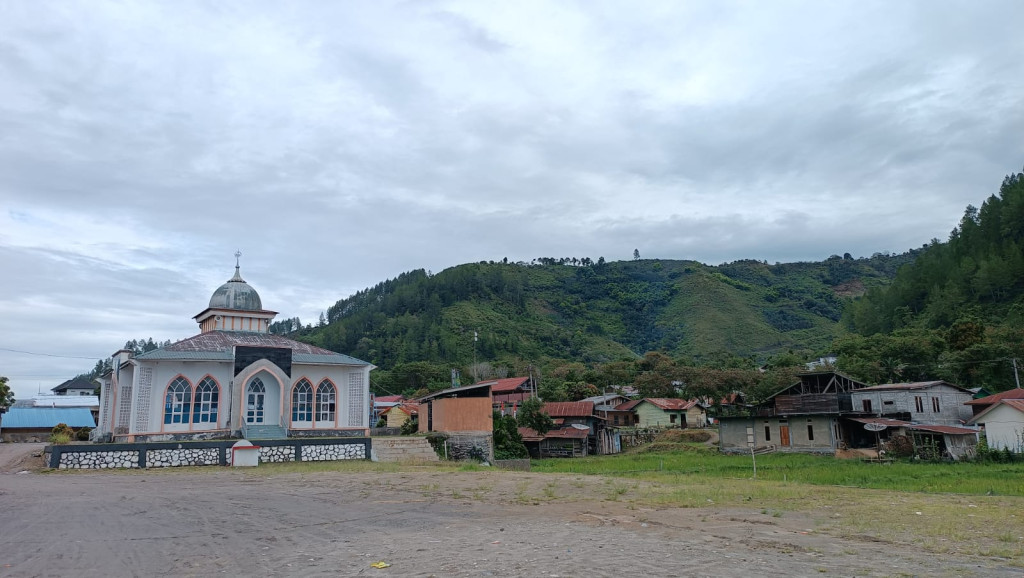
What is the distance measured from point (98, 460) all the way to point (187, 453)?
2.75 metres

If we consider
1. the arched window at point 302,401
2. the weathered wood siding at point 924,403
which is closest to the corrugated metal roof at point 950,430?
the weathered wood siding at point 924,403

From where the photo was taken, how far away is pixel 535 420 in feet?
147

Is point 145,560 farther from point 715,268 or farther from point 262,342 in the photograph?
point 715,268

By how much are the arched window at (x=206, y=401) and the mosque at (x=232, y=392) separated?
4 centimetres

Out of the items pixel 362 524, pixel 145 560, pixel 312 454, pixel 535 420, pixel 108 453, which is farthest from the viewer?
pixel 535 420

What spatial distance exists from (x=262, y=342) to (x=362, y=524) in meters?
22.9

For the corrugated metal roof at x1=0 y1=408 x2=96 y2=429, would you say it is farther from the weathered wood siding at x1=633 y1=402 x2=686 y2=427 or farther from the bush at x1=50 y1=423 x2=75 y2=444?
the weathered wood siding at x1=633 y1=402 x2=686 y2=427

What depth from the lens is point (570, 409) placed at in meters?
48.0

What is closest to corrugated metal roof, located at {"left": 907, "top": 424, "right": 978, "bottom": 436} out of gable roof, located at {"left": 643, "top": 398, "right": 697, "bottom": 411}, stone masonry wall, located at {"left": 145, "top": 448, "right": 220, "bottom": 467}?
gable roof, located at {"left": 643, "top": 398, "right": 697, "bottom": 411}

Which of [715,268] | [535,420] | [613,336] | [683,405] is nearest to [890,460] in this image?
[535,420]

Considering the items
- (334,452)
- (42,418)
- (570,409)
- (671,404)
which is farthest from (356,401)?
(671,404)

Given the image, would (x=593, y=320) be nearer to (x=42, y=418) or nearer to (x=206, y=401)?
(x=42, y=418)

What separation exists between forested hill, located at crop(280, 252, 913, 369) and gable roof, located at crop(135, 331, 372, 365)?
54471mm

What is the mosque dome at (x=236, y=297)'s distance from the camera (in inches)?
1356
